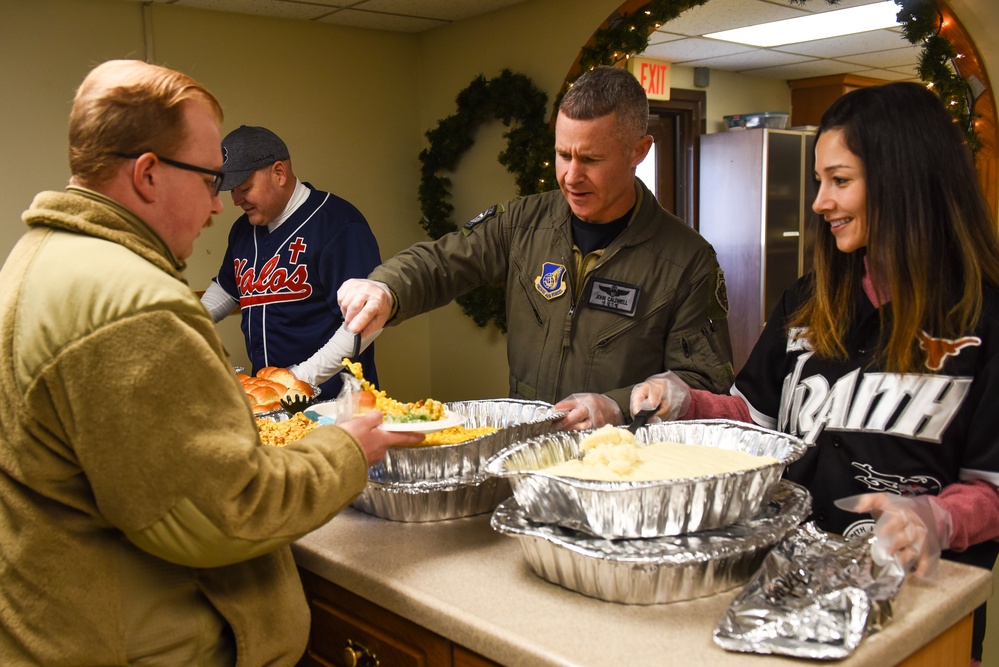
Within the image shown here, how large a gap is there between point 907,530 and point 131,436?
1.07m

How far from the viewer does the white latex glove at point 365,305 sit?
2.01 metres

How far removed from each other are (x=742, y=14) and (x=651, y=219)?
134 inches

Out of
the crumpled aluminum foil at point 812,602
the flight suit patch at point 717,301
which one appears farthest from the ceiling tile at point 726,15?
the crumpled aluminum foil at point 812,602

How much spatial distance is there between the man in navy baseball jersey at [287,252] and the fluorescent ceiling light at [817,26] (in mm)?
3482

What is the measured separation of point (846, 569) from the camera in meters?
1.24

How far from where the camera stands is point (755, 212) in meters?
6.70

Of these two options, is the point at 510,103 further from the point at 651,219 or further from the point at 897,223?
the point at 897,223

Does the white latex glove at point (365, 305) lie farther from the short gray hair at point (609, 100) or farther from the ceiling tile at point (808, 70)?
the ceiling tile at point (808, 70)

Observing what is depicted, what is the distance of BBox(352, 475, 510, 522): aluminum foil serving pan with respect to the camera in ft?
5.20

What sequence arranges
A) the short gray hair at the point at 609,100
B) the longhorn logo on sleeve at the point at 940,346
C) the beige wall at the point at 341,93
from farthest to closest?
the beige wall at the point at 341,93
the short gray hair at the point at 609,100
the longhorn logo on sleeve at the point at 940,346

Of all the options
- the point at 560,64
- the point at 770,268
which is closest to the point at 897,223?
the point at 560,64

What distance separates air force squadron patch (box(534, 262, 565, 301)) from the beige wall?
2.52m

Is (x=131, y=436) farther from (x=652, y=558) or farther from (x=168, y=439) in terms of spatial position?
Answer: (x=652, y=558)

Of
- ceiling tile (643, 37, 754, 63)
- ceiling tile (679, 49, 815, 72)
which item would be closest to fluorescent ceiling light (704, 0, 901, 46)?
ceiling tile (643, 37, 754, 63)
